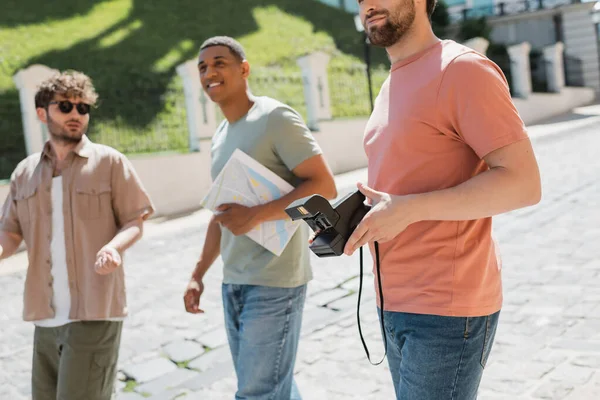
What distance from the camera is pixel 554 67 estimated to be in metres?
28.6

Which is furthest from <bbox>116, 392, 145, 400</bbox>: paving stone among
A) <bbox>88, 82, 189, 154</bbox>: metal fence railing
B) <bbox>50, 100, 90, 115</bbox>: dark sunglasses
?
<bbox>88, 82, 189, 154</bbox>: metal fence railing

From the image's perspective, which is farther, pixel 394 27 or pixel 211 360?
pixel 211 360

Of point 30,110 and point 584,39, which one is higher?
point 584,39

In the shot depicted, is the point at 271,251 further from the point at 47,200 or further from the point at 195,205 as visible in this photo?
the point at 195,205

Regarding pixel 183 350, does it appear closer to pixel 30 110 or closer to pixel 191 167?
pixel 30 110

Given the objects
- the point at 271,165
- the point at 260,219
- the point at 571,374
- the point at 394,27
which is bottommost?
the point at 571,374

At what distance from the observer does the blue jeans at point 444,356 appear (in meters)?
1.95

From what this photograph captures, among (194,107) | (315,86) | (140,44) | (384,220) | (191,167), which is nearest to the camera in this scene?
(384,220)

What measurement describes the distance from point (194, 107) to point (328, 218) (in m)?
12.7

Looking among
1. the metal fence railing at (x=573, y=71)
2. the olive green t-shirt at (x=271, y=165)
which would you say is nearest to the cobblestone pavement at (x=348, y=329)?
the olive green t-shirt at (x=271, y=165)

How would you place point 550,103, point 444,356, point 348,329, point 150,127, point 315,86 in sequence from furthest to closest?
point 550,103 → point 315,86 → point 150,127 → point 348,329 → point 444,356

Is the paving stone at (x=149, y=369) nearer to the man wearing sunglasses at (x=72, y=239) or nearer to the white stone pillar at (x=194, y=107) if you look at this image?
the man wearing sunglasses at (x=72, y=239)

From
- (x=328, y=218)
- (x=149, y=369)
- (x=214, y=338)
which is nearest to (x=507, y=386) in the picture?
(x=214, y=338)

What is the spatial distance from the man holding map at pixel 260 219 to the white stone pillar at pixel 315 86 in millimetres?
13268
